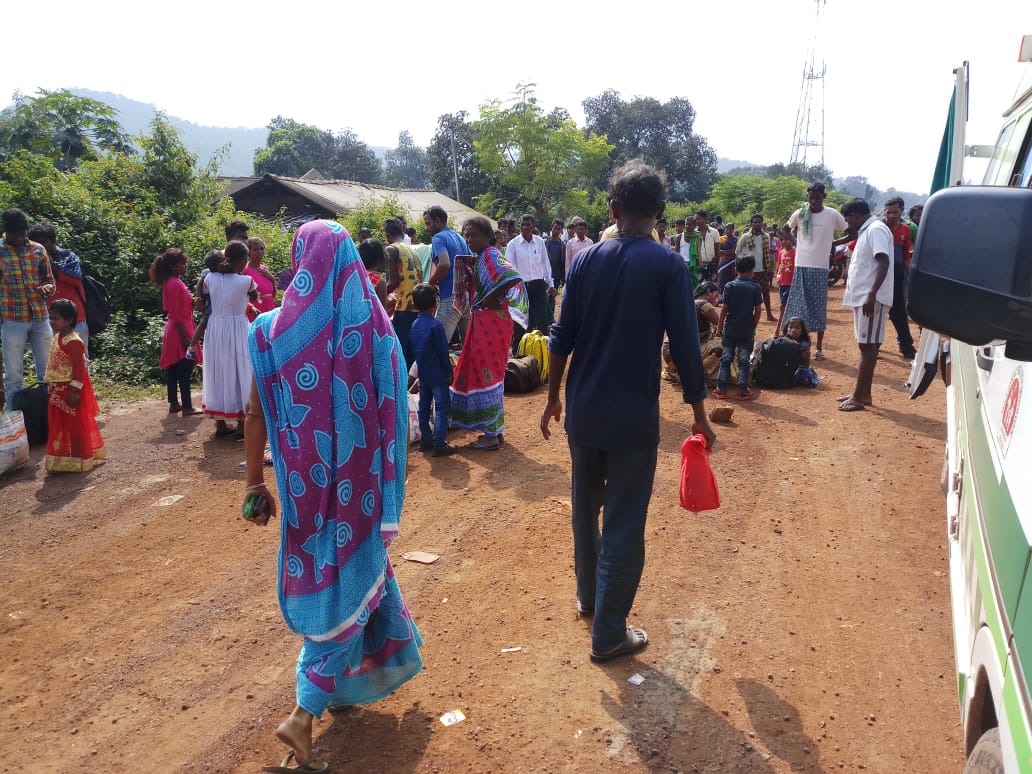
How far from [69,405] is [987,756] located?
6.51 m

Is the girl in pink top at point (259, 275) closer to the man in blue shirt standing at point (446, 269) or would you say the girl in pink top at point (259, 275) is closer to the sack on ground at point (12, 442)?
the man in blue shirt standing at point (446, 269)

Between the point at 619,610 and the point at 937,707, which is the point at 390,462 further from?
the point at 937,707

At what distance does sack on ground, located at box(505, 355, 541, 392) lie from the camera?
→ 8.51 m

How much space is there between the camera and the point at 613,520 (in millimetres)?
3111

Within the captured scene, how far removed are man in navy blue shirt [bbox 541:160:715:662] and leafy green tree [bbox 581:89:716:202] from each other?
62645 millimetres

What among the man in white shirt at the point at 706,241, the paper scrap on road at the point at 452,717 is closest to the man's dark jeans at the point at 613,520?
the paper scrap on road at the point at 452,717

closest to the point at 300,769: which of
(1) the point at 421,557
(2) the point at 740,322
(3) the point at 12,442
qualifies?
(1) the point at 421,557

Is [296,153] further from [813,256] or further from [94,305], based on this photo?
[813,256]

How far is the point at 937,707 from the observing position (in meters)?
2.99

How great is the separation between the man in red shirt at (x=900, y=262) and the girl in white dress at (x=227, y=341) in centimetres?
708

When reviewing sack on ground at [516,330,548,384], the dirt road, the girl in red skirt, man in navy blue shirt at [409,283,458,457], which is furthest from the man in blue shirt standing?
the girl in red skirt

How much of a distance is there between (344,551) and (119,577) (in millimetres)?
2564

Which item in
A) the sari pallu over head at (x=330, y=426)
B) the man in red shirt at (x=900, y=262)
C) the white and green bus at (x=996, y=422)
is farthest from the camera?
the man in red shirt at (x=900, y=262)

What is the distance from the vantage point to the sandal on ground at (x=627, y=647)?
3.28 metres
